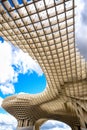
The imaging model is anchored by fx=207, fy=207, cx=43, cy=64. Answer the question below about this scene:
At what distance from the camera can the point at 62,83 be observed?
27.9 m

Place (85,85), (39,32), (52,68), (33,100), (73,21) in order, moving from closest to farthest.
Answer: (73,21) < (39,32) < (52,68) < (85,85) < (33,100)

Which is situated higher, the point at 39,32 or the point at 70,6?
the point at 70,6

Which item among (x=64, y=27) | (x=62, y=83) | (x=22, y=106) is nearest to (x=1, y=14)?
(x=64, y=27)

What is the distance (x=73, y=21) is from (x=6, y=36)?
6.73m

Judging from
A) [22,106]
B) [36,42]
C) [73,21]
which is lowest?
[22,106]

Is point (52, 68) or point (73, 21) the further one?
point (52, 68)

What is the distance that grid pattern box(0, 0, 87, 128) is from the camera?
15.2 metres

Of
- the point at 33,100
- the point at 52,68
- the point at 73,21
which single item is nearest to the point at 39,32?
the point at 73,21

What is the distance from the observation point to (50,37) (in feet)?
60.5

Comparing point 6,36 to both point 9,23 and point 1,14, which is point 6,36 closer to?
point 9,23

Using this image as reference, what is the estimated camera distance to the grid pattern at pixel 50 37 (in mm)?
15203

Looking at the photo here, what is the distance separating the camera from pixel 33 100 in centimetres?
4475

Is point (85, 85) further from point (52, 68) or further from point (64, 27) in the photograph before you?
point (64, 27)

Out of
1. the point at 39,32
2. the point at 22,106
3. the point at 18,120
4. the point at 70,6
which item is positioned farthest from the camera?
the point at 18,120
